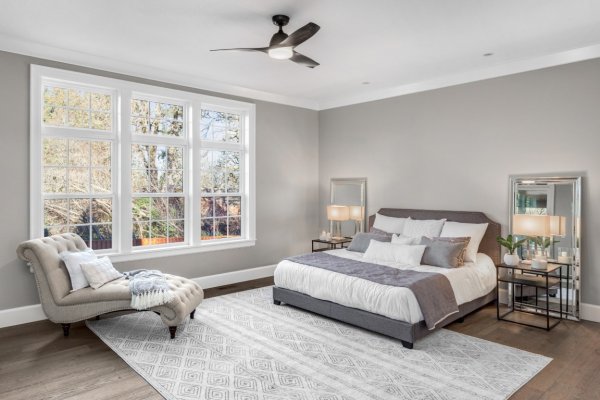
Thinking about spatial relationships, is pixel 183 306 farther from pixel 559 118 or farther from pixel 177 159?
pixel 559 118

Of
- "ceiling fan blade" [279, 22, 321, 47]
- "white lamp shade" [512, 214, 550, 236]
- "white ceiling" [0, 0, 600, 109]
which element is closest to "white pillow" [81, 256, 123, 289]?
"white ceiling" [0, 0, 600, 109]

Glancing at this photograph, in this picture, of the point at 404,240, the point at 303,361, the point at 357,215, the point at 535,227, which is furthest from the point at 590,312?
the point at 303,361

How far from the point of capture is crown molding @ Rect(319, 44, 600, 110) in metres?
4.32

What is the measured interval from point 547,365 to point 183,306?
10.3 feet

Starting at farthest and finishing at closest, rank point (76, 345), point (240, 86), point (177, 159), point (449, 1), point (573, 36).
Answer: point (240, 86), point (177, 159), point (573, 36), point (76, 345), point (449, 1)

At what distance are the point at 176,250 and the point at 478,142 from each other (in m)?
4.22

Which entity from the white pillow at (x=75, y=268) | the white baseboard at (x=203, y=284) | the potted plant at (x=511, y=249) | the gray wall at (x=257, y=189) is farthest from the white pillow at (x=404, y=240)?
the white pillow at (x=75, y=268)

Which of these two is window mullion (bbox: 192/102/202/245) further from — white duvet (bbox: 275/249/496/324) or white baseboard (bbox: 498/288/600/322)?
white baseboard (bbox: 498/288/600/322)

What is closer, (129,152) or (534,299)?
(534,299)

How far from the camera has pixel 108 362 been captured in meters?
3.28

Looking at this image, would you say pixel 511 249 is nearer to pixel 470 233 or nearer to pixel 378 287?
→ pixel 470 233

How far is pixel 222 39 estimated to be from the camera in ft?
13.1

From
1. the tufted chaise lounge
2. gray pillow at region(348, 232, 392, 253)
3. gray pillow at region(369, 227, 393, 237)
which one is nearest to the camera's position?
the tufted chaise lounge

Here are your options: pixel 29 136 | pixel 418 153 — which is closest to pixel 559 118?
pixel 418 153
